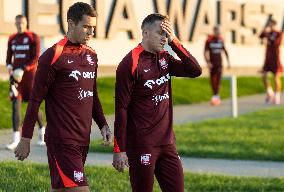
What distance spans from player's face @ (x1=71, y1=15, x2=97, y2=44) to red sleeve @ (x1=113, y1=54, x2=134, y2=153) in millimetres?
401

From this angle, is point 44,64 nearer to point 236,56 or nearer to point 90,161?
point 90,161

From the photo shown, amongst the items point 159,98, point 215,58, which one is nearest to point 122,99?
point 159,98

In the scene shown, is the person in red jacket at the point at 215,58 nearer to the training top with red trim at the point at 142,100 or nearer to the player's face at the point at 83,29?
the training top with red trim at the point at 142,100

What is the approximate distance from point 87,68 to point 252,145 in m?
6.77

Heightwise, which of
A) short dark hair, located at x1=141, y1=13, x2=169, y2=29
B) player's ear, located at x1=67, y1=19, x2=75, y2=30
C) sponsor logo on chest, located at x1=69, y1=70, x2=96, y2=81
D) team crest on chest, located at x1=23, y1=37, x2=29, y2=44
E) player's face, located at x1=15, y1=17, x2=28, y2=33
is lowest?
sponsor logo on chest, located at x1=69, y1=70, x2=96, y2=81

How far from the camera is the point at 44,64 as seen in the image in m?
5.85

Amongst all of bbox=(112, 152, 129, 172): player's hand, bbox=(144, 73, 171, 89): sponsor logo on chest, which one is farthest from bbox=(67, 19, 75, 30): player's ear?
bbox=(112, 152, 129, 172): player's hand

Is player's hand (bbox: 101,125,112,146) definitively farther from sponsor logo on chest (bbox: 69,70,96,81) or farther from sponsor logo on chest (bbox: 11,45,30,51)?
sponsor logo on chest (bbox: 11,45,30,51)

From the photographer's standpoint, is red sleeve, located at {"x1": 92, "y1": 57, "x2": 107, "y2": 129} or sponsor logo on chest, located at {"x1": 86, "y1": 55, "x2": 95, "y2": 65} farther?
red sleeve, located at {"x1": 92, "y1": 57, "x2": 107, "y2": 129}

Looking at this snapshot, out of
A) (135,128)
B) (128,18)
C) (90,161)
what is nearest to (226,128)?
(90,161)

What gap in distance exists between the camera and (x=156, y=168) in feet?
20.8

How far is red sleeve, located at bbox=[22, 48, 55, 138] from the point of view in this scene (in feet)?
19.1

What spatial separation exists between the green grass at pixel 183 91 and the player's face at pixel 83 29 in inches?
382

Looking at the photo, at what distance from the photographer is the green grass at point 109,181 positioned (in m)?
8.71
